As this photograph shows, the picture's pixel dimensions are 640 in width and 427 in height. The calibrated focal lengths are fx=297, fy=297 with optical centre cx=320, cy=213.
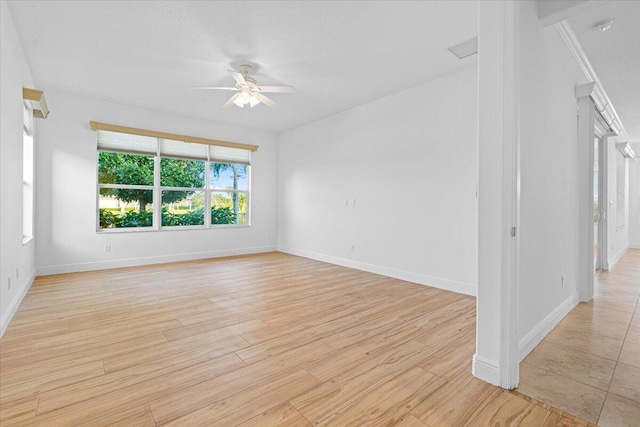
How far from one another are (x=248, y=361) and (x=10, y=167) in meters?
2.96

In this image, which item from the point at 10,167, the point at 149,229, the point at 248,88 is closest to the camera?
the point at 10,167

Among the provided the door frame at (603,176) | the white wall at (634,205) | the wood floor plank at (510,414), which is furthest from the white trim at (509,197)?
the white wall at (634,205)

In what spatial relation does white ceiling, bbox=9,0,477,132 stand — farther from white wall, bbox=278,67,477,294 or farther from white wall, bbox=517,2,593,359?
white wall, bbox=517,2,593,359

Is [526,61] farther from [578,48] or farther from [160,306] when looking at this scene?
[160,306]

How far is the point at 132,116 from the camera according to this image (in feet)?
17.3

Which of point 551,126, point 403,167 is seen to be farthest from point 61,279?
point 551,126

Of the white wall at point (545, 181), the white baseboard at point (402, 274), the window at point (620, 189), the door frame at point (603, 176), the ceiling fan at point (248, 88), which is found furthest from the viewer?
the window at point (620, 189)

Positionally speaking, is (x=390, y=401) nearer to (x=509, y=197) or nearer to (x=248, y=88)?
(x=509, y=197)

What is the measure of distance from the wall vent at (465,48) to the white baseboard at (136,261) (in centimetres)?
533

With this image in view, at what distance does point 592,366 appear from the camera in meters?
2.03

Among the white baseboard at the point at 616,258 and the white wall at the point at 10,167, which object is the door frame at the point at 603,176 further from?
the white wall at the point at 10,167

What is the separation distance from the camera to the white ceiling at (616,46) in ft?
8.27

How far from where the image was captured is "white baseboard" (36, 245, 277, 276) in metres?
4.63

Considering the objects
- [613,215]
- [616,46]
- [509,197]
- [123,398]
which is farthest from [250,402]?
[613,215]
